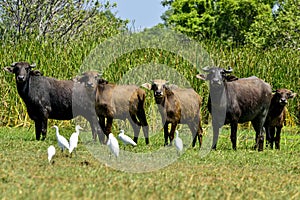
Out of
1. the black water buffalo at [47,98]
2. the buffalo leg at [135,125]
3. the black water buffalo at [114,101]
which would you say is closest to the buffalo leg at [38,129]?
the black water buffalo at [47,98]

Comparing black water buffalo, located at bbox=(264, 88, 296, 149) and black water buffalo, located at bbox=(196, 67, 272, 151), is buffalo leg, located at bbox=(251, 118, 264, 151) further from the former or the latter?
black water buffalo, located at bbox=(264, 88, 296, 149)

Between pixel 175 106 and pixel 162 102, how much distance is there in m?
0.29

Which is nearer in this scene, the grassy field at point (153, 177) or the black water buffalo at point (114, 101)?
the grassy field at point (153, 177)

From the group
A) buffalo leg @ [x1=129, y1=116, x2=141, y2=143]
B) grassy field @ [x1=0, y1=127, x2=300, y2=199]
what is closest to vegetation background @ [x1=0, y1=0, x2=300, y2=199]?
grassy field @ [x1=0, y1=127, x2=300, y2=199]

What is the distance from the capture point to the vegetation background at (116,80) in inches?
284

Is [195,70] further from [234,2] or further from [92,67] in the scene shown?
[234,2]

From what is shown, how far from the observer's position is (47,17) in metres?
24.9

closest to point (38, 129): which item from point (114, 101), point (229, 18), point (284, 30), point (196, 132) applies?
point (114, 101)

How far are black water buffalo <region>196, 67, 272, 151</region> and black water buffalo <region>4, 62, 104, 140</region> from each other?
8.11 ft

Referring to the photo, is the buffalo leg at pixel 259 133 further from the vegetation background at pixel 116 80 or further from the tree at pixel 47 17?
the tree at pixel 47 17

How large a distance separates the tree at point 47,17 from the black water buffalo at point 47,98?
756cm

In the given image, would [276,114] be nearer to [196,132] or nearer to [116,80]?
[196,132]

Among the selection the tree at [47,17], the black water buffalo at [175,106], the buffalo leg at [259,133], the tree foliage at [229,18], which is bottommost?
the buffalo leg at [259,133]

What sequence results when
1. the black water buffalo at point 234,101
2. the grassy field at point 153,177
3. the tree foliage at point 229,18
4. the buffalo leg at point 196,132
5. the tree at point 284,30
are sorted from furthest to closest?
the tree foliage at point 229,18 < the tree at point 284,30 < the buffalo leg at point 196,132 < the black water buffalo at point 234,101 < the grassy field at point 153,177
